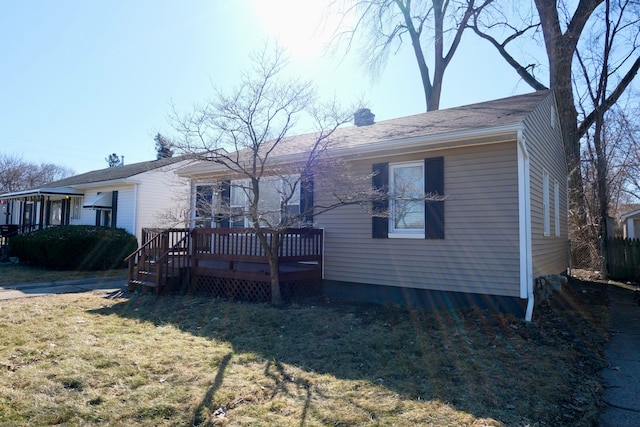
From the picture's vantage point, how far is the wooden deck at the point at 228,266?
780 cm

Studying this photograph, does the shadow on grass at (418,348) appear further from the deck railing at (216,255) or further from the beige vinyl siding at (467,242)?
the deck railing at (216,255)

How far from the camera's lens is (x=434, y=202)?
7074mm

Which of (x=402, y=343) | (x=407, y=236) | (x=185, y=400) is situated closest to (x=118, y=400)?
(x=185, y=400)

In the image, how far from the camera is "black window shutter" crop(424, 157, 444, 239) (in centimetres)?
699

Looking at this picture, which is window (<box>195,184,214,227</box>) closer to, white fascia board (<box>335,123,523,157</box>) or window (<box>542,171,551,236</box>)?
white fascia board (<box>335,123,523,157</box>)

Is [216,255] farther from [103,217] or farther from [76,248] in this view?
[103,217]

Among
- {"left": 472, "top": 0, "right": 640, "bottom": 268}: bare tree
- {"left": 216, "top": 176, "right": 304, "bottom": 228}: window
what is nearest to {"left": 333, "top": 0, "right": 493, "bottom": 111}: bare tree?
{"left": 472, "top": 0, "right": 640, "bottom": 268}: bare tree

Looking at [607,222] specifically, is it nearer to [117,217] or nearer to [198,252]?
[198,252]

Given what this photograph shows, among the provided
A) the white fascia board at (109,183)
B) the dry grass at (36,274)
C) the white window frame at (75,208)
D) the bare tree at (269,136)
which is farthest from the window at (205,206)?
the white window frame at (75,208)

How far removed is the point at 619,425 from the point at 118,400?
14.1ft

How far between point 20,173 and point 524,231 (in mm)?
49510

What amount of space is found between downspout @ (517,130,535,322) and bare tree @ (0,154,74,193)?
43749 mm

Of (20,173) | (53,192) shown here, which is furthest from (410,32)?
(20,173)

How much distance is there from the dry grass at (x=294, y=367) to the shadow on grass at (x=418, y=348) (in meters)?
0.02
